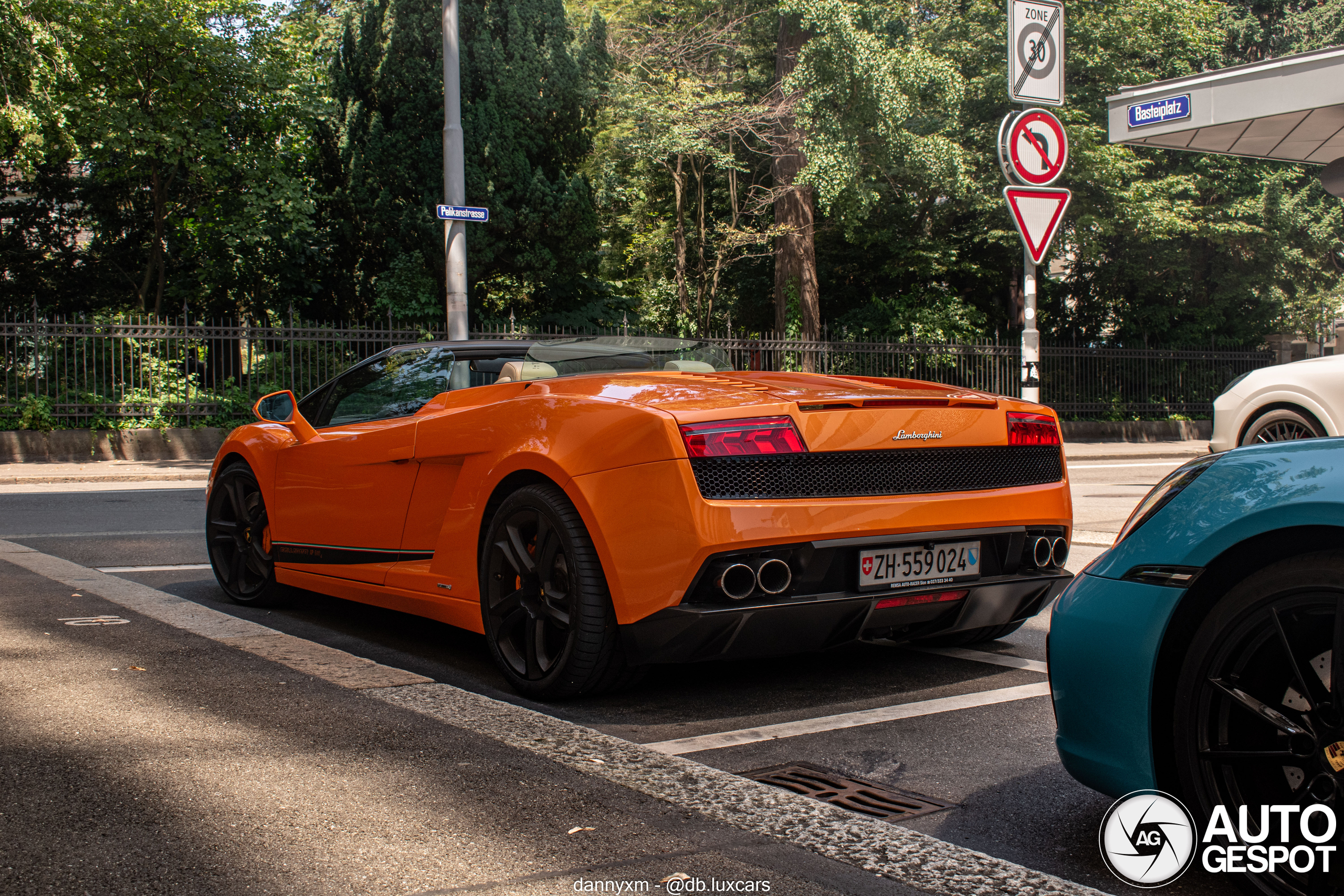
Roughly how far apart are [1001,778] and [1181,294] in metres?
26.8

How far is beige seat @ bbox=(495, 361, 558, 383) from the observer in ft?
14.9

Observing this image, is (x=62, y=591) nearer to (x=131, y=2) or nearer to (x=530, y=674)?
(x=530, y=674)

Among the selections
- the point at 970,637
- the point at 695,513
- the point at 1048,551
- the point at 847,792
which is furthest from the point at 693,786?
the point at 970,637

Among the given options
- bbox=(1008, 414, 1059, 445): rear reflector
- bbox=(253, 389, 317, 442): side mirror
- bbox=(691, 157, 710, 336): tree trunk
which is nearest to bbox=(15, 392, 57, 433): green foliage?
bbox=(253, 389, 317, 442): side mirror

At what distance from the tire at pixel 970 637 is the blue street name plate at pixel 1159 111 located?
9751mm

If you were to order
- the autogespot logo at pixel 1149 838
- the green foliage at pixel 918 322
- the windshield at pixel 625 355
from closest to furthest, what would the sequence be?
1. the autogespot logo at pixel 1149 838
2. the windshield at pixel 625 355
3. the green foliage at pixel 918 322

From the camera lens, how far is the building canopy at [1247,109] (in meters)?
11.8

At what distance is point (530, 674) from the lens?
4.02 meters

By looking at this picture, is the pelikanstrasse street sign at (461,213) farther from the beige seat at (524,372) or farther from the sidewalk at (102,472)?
the beige seat at (524,372)

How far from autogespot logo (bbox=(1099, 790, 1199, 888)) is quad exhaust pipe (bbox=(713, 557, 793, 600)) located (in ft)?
4.12

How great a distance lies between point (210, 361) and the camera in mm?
18297

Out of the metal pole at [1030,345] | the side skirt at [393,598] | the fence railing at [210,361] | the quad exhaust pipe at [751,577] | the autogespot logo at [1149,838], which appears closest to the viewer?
the autogespot logo at [1149,838]

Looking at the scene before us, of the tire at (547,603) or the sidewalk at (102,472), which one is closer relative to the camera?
the tire at (547,603)

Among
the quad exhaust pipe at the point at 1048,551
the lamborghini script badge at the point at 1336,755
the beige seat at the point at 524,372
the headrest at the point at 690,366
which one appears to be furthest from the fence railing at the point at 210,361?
the lamborghini script badge at the point at 1336,755
